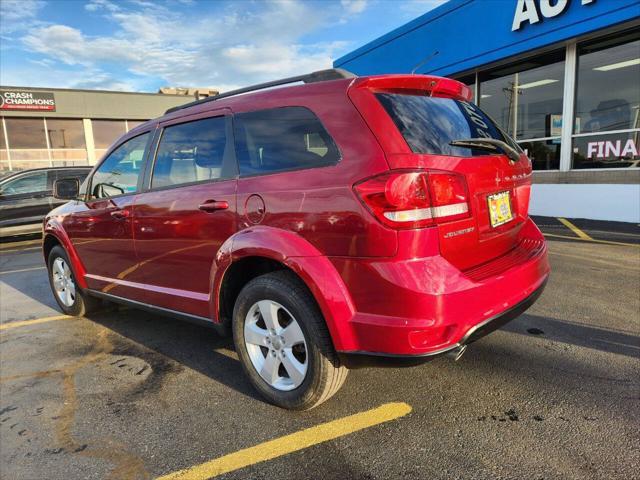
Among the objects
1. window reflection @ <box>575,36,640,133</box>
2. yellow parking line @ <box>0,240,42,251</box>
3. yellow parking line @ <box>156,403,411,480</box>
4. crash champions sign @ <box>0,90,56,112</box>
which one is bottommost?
yellow parking line @ <box>156,403,411,480</box>

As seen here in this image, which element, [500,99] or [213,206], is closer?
[213,206]

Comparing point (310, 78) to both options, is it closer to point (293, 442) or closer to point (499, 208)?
point (499, 208)

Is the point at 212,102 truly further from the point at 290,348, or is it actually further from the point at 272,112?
the point at 290,348

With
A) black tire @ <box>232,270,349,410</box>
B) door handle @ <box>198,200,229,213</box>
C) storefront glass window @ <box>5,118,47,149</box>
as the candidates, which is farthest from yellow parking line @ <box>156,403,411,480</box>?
storefront glass window @ <box>5,118,47,149</box>

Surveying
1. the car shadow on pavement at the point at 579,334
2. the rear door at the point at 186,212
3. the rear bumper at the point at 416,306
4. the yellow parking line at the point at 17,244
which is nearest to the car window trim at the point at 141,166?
the rear door at the point at 186,212

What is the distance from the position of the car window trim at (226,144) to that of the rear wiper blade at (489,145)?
1.34 meters

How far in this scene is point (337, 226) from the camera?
7.42 ft

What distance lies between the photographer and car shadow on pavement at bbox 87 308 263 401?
10.6 ft

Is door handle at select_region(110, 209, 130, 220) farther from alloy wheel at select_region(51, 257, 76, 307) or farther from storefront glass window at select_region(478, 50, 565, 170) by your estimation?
storefront glass window at select_region(478, 50, 565, 170)

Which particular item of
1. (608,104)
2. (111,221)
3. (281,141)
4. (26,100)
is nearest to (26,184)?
(111,221)

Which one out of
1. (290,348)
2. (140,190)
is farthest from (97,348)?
(290,348)

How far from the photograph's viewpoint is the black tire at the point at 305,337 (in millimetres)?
2395

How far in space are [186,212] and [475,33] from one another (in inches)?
450

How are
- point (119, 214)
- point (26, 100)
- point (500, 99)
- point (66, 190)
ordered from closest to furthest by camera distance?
point (119, 214)
point (66, 190)
point (500, 99)
point (26, 100)
